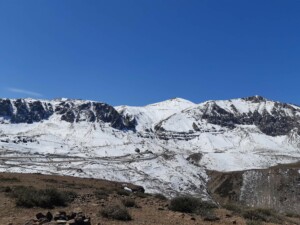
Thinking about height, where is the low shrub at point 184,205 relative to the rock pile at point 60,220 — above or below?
above

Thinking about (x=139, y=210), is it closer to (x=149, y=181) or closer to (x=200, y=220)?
(x=200, y=220)

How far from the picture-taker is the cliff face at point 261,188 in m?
95.6

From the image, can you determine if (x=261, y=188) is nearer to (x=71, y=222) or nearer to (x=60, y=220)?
(x=60, y=220)

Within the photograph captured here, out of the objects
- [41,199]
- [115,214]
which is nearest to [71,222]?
[115,214]

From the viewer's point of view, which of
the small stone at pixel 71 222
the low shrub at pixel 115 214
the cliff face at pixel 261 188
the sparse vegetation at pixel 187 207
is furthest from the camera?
the cliff face at pixel 261 188

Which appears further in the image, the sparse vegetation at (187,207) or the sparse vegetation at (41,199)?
the sparse vegetation at (187,207)

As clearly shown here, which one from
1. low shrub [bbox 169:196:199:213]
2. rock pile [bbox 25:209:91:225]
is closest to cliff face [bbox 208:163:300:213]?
low shrub [bbox 169:196:199:213]

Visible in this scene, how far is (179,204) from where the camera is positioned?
20.6 meters

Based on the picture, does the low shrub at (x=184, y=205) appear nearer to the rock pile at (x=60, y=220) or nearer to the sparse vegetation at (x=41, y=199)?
the sparse vegetation at (x=41, y=199)

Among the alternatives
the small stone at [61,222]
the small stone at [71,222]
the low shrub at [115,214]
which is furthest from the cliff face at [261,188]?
the small stone at [61,222]

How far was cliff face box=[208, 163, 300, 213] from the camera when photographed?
9562 centimetres

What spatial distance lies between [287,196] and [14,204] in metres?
90.6

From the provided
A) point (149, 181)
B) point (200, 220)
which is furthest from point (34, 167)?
point (200, 220)

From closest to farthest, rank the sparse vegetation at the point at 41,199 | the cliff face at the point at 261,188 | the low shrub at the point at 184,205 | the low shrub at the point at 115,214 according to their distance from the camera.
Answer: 1. the low shrub at the point at 115,214
2. the sparse vegetation at the point at 41,199
3. the low shrub at the point at 184,205
4. the cliff face at the point at 261,188
